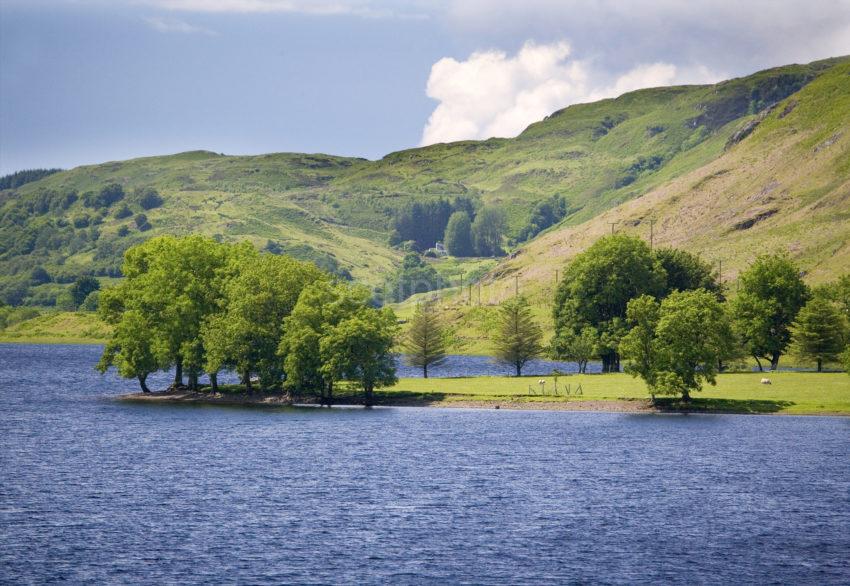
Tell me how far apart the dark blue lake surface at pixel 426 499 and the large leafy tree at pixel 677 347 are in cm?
600

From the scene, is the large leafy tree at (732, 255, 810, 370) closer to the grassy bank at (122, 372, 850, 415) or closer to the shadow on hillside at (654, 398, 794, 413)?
the grassy bank at (122, 372, 850, 415)

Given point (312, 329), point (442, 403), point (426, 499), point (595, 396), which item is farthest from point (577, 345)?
point (426, 499)

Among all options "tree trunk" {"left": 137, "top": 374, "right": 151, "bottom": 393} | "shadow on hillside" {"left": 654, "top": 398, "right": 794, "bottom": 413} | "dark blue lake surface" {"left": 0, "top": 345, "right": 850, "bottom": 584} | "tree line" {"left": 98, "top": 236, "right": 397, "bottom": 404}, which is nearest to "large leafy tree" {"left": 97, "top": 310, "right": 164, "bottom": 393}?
"tree line" {"left": 98, "top": 236, "right": 397, "bottom": 404}

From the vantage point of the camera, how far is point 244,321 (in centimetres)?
14062

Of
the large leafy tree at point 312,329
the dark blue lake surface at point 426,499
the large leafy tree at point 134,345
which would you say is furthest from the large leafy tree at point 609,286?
the large leafy tree at point 134,345

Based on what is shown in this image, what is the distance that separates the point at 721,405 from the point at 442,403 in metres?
34.4

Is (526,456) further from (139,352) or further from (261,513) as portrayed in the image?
(139,352)

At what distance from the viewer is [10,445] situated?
346 feet

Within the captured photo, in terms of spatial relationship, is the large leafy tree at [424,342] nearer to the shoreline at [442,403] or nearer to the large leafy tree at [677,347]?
the shoreline at [442,403]

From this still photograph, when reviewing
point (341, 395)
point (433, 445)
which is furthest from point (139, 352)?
point (433, 445)

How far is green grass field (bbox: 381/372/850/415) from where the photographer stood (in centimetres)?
12625

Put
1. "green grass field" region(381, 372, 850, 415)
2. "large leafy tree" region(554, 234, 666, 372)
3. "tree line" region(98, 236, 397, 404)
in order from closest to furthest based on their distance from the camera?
"green grass field" region(381, 372, 850, 415)
"tree line" region(98, 236, 397, 404)
"large leafy tree" region(554, 234, 666, 372)

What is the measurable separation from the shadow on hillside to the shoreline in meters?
0.12

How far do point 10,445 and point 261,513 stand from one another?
138 ft
